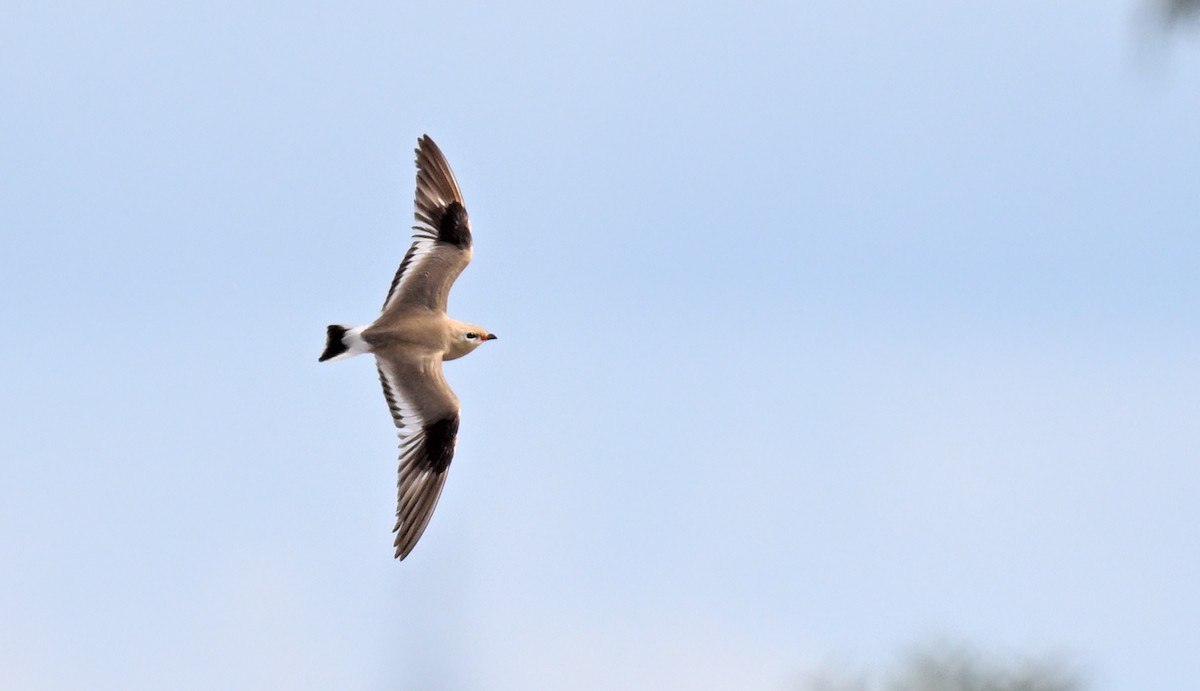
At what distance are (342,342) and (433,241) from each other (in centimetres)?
149

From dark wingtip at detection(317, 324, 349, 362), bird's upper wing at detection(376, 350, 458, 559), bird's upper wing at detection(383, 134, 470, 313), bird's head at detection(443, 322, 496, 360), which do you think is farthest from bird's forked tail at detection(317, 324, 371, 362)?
bird's head at detection(443, 322, 496, 360)

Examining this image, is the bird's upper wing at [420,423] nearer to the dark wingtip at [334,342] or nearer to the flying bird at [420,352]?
the flying bird at [420,352]

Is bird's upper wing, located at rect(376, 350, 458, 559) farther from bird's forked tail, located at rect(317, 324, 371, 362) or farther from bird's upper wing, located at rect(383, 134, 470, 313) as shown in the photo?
bird's upper wing, located at rect(383, 134, 470, 313)

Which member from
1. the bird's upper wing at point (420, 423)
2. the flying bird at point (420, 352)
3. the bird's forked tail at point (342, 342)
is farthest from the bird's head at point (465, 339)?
the bird's forked tail at point (342, 342)

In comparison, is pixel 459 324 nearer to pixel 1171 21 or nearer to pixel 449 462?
pixel 449 462

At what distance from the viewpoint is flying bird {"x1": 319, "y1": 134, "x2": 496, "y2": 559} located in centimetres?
1323

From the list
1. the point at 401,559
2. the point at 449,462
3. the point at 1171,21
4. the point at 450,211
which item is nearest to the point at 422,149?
the point at 450,211

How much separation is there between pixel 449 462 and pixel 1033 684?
2520cm

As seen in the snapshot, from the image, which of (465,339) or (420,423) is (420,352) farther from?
(420,423)

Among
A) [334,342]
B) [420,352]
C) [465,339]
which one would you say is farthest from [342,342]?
[465,339]

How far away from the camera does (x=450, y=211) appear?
14203mm

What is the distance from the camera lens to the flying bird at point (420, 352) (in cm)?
1323

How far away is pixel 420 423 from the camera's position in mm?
13648

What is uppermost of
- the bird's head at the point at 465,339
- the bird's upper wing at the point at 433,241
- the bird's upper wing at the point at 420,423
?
the bird's upper wing at the point at 433,241
